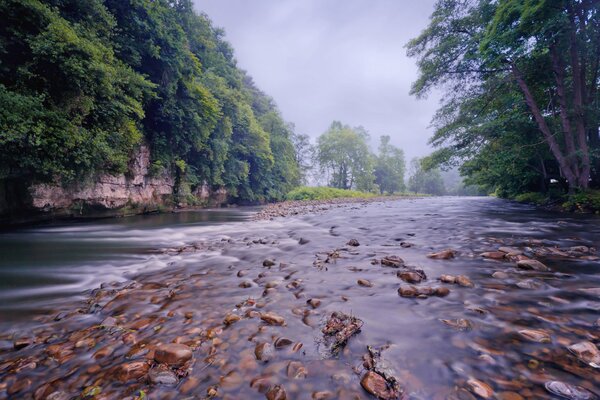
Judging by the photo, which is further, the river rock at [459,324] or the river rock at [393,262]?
the river rock at [393,262]

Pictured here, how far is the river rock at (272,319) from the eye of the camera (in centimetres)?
219

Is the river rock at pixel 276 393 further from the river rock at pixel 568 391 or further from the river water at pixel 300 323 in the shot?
the river rock at pixel 568 391

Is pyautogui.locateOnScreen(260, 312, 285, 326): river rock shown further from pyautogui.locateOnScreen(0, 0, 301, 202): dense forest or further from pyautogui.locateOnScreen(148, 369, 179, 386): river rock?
pyautogui.locateOnScreen(0, 0, 301, 202): dense forest

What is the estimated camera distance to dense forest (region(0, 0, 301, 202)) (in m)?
7.14

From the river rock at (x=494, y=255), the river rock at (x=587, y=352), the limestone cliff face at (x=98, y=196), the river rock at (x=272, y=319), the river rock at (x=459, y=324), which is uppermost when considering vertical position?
the limestone cliff face at (x=98, y=196)

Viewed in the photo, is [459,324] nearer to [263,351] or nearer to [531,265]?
[263,351]

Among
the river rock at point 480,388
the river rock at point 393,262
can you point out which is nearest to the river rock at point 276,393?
the river rock at point 480,388

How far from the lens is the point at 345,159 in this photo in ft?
171

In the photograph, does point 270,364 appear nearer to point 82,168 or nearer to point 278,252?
point 278,252

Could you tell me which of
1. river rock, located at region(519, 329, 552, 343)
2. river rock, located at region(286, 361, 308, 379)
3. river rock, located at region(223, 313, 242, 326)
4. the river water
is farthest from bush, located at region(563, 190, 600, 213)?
river rock, located at region(223, 313, 242, 326)

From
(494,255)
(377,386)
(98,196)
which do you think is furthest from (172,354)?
(98,196)

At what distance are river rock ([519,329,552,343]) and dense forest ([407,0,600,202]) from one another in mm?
10152

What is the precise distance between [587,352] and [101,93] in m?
12.7

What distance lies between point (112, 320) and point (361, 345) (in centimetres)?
218
